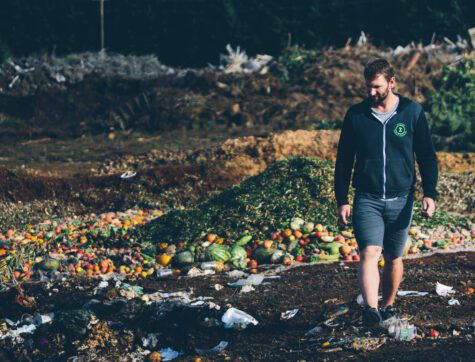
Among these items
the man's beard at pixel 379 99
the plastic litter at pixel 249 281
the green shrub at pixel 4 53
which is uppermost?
the man's beard at pixel 379 99

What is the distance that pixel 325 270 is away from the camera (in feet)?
26.3

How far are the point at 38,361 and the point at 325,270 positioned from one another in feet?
10.0

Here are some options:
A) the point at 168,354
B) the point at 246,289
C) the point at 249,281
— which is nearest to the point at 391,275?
the point at 168,354

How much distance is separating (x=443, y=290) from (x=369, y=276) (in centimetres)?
174

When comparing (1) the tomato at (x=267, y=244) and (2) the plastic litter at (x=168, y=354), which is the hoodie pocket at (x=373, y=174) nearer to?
(2) the plastic litter at (x=168, y=354)

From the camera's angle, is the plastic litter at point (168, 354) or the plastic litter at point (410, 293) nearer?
the plastic litter at point (168, 354)

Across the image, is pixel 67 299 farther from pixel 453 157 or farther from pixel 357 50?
pixel 357 50

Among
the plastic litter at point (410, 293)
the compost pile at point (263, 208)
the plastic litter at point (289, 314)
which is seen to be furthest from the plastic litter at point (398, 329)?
the compost pile at point (263, 208)

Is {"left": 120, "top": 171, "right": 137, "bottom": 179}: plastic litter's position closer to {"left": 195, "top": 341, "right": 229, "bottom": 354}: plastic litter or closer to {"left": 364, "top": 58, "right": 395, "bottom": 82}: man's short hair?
{"left": 195, "top": 341, "right": 229, "bottom": 354}: plastic litter

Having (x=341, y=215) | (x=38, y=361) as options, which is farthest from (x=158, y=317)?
(x=341, y=215)

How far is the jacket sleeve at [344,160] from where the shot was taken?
17.4 feet

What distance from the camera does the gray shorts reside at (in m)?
5.28

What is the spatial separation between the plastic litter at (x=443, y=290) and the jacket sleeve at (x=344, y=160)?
174 centimetres

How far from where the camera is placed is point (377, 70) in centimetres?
512
